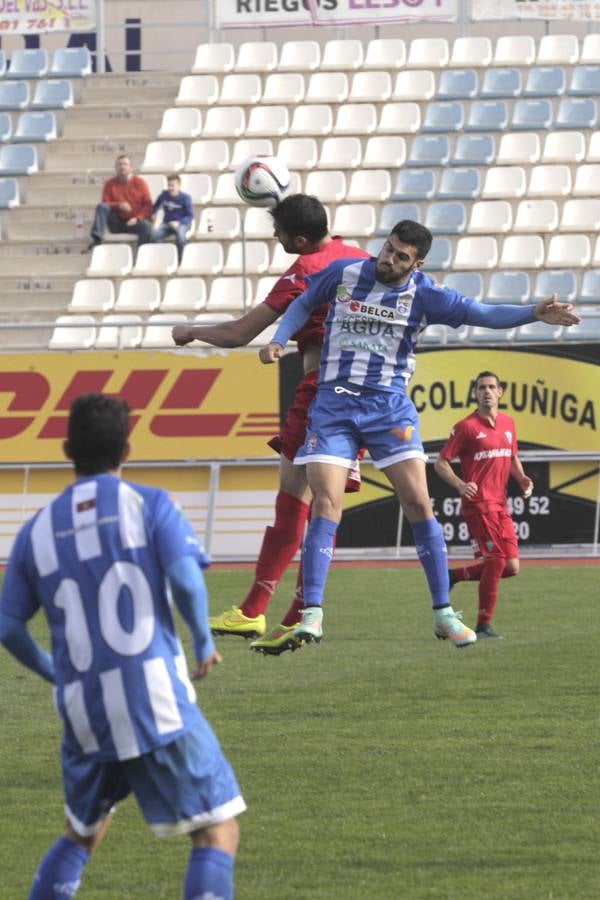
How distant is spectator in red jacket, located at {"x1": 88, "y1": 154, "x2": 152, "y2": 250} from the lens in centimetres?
2148

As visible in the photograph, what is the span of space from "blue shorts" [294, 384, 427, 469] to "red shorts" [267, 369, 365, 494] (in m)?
0.40

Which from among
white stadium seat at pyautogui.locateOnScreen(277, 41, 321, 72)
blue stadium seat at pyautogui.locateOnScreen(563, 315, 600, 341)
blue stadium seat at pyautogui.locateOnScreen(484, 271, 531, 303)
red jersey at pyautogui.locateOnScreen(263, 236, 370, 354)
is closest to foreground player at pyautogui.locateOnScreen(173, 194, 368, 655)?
red jersey at pyautogui.locateOnScreen(263, 236, 370, 354)

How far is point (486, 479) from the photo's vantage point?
13.2 meters

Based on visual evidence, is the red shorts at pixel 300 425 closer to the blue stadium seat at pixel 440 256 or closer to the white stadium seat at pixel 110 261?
the blue stadium seat at pixel 440 256

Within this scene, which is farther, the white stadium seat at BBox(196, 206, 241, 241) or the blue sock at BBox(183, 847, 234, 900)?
the white stadium seat at BBox(196, 206, 241, 241)

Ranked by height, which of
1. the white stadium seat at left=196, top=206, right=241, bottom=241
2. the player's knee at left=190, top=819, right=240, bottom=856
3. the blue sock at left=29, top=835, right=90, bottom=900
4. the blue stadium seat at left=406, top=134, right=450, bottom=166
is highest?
the blue stadium seat at left=406, top=134, right=450, bottom=166

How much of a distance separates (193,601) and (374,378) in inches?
149

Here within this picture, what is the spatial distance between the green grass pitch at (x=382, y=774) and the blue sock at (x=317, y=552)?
0.81 metres

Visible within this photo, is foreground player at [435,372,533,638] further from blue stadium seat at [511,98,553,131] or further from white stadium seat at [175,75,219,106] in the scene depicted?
white stadium seat at [175,75,219,106]

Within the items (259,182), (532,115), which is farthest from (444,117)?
(259,182)

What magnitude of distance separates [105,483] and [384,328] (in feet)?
12.1

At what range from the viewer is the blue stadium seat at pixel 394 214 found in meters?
21.9

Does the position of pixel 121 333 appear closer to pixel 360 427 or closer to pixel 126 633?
pixel 360 427

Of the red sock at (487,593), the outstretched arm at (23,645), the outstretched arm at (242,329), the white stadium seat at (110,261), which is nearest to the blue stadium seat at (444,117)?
the white stadium seat at (110,261)
